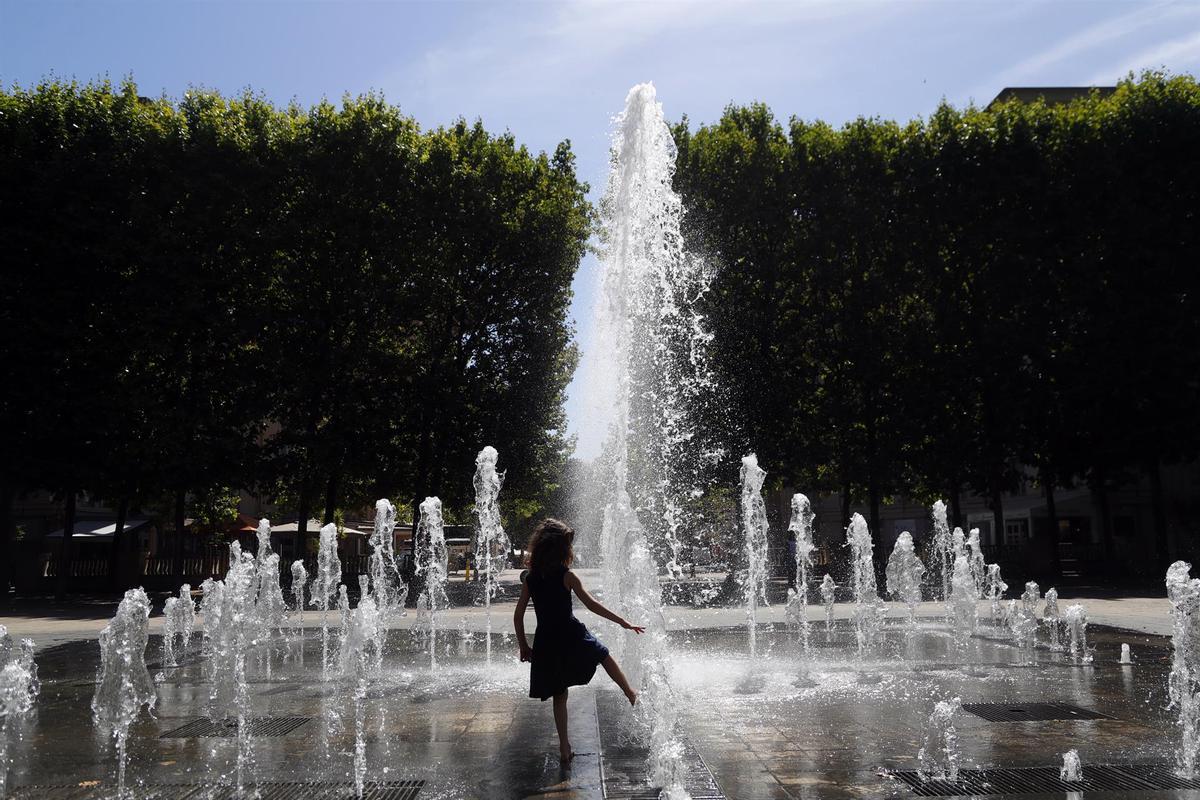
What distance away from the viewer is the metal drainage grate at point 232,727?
7.25m

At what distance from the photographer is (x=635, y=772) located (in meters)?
5.74

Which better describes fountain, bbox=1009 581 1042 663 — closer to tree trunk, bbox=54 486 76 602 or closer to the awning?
tree trunk, bbox=54 486 76 602

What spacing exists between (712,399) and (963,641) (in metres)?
16.7

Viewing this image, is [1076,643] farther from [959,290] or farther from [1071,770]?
[959,290]

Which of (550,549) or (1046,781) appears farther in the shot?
(550,549)

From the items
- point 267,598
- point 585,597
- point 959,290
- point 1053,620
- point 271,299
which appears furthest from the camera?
point 959,290

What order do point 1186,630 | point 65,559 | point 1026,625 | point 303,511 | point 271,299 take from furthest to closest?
point 303,511, point 271,299, point 65,559, point 1026,625, point 1186,630

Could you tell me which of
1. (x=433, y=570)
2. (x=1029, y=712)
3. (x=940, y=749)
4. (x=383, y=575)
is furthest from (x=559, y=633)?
(x=383, y=575)

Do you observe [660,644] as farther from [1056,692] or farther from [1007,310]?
[1007,310]

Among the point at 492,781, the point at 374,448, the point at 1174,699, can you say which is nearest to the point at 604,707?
the point at 492,781

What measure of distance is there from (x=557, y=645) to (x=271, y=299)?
2378 cm

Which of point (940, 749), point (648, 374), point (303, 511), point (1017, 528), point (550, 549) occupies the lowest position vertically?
point (1017, 528)

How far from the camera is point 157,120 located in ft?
84.6

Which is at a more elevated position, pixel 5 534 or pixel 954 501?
pixel 5 534
